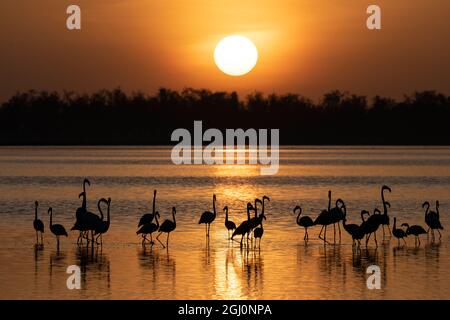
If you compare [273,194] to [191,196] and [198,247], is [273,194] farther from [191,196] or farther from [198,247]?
[198,247]

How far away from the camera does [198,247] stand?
2030cm

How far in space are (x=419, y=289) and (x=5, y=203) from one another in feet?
75.6

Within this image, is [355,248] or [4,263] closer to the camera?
[4,263]

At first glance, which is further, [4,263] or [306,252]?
[306,252]

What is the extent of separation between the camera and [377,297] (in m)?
14.4

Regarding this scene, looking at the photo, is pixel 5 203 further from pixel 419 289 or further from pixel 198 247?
pixel 419 289

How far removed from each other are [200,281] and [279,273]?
1.67 m
